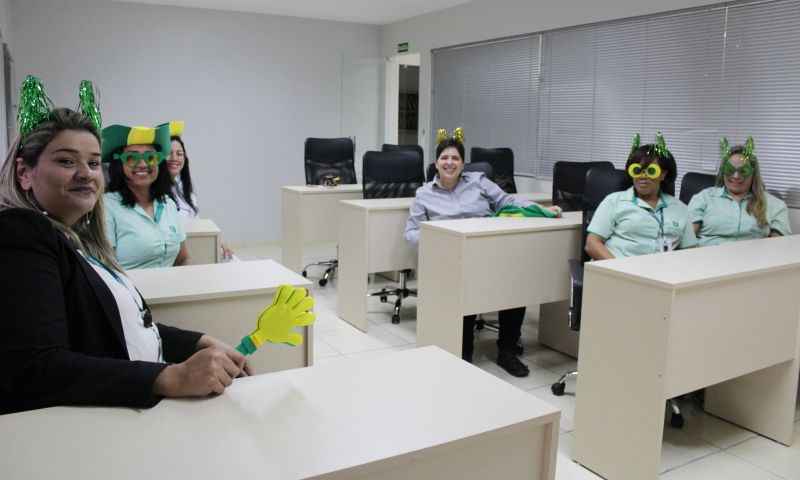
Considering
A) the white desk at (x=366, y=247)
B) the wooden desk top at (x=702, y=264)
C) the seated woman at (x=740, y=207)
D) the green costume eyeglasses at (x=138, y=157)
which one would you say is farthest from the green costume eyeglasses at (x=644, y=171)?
the green costume eyeglasses at (x=138, y=157)

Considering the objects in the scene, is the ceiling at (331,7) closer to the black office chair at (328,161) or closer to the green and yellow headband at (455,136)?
the black office chair at (328,161)

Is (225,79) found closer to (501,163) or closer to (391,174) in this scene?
(391,174)

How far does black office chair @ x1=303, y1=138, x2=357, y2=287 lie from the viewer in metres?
6.06

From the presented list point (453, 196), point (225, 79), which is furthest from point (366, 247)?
point (225, 79)

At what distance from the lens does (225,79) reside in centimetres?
707

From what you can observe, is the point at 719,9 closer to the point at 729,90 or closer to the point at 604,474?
the point at 729,90

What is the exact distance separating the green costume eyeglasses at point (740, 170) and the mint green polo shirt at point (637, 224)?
55 cm

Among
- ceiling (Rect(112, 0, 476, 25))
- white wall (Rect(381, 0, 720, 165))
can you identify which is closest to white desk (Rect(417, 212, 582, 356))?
white wall (Rect(381, 0, 720, 165))

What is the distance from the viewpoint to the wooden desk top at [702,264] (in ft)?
7.63

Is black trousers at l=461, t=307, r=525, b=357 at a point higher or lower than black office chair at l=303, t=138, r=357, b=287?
lower

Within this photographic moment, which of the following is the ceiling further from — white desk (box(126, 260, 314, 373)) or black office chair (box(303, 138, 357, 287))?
white desk (box(126, 260, 314, 373))

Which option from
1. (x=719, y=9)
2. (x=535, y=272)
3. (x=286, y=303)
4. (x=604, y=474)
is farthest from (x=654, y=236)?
(x=286, y=303)

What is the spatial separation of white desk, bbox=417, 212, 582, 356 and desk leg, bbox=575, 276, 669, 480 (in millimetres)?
882

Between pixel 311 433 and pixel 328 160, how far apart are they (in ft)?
17.0
